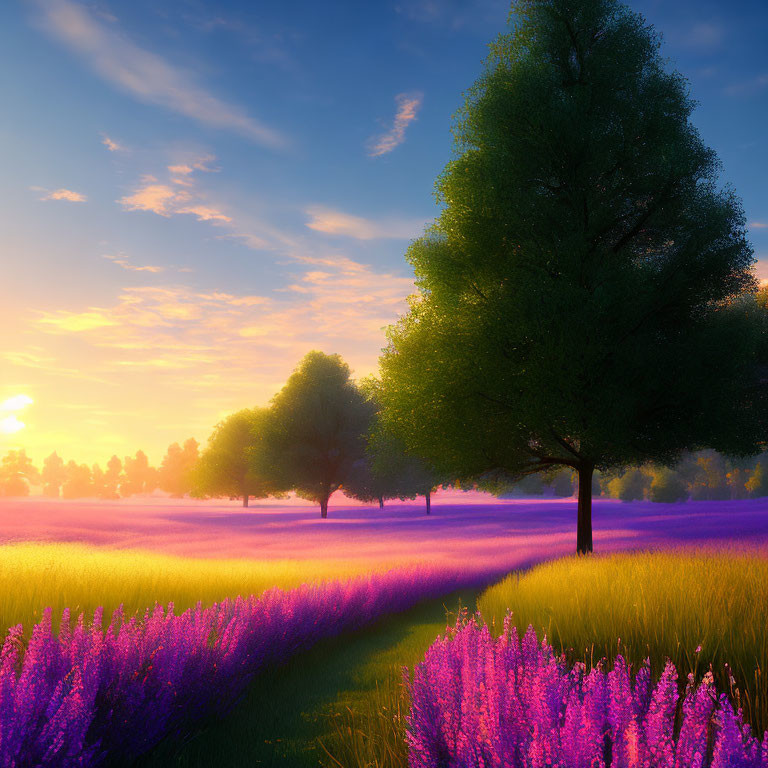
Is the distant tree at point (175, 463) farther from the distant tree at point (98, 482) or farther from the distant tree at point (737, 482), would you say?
the distant tree at point (737, 482)

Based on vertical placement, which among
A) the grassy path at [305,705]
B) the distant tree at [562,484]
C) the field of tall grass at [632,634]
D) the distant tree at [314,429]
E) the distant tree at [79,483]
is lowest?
the distant tree at [79,483]

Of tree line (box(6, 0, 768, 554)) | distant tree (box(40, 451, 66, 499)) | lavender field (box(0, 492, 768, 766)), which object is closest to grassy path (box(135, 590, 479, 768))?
lavender field (box(0, 492, 768, 766))

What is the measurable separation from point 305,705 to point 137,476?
138779 millimetres

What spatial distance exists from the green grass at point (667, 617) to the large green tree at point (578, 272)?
5113 millimetres

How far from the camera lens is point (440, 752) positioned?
288cm

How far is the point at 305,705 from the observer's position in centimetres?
495

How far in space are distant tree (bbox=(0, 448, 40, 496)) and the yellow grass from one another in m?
115

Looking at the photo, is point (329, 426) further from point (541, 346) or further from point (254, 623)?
point (254, 623)

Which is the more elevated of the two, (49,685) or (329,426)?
(329,426)

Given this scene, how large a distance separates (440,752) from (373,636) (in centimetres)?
571

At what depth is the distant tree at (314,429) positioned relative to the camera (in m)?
36.6

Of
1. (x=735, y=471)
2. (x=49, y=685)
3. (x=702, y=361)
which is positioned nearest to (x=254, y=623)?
(x=49, y=685)

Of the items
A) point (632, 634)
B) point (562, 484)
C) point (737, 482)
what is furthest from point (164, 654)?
point (562, 484)

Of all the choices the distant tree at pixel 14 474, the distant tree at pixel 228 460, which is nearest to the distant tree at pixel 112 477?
the distant tree at pixel 14 474
